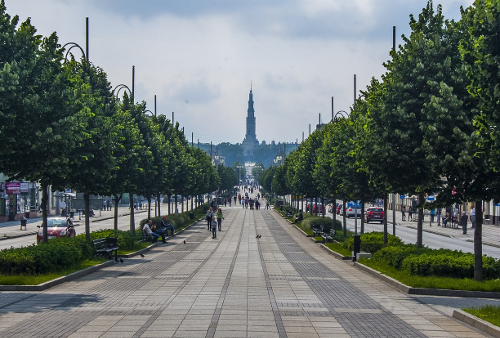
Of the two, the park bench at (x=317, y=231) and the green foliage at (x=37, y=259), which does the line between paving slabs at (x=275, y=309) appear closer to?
the green foliage at (x=37, y=259)

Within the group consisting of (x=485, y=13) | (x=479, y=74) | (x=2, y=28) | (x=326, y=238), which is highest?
(x=2, y=28)

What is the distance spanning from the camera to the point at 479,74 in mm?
12953

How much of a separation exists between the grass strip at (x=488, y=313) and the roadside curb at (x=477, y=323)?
0.47 ft

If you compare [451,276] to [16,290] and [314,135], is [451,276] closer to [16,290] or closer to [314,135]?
[16,290]

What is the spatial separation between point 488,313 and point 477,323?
829 mm

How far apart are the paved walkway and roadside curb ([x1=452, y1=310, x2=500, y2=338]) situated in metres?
0.19

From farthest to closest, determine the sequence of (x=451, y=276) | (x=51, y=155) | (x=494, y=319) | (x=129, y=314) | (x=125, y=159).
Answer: (x=125, y=159), (x=51, y=155), (x=451, y=276), (x=129, y=314), (x=494, y=319)

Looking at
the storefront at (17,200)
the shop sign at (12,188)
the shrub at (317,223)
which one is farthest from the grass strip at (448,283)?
the shop sign at (12,188)

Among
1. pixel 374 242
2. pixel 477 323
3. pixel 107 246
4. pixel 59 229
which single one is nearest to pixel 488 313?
pixel 477 323

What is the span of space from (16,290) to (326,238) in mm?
22617

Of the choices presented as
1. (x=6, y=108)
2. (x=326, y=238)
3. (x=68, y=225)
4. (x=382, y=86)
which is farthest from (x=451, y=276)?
(x=68, y=225)

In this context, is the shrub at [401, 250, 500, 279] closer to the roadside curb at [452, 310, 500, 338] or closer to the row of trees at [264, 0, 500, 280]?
the row of trees at [264, 0, 500, 280]

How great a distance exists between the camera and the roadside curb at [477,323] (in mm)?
11508

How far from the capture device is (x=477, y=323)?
40.3ft
